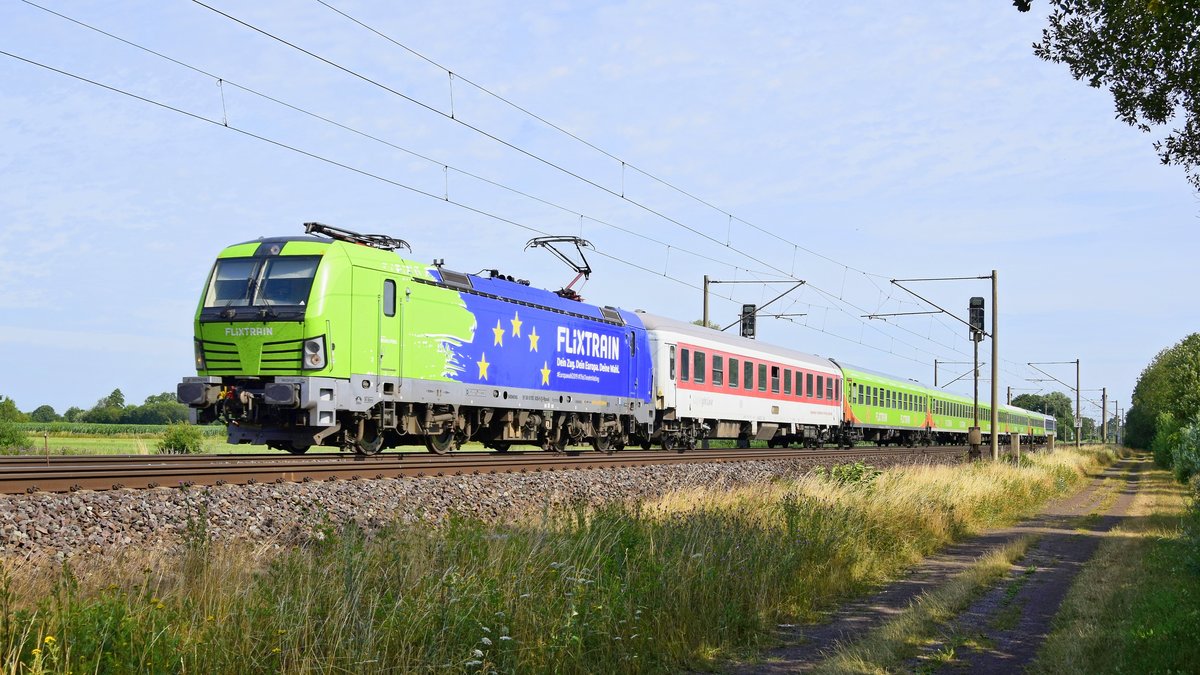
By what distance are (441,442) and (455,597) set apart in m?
13.9

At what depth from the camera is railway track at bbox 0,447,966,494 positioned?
11.7m

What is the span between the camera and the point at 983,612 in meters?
11.0

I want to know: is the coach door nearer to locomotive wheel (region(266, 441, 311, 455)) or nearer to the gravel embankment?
locomotive wheel (region(266, 441, 311, 455))

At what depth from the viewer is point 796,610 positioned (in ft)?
35.3

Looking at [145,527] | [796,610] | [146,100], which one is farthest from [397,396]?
[796,610]

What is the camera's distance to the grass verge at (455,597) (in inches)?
245

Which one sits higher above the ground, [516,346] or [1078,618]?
[516,346]

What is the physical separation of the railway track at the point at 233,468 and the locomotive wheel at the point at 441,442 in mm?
565

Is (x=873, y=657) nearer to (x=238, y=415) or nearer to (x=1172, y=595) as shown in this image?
(x=1172, y=595)

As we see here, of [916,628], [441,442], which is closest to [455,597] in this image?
[916,628]

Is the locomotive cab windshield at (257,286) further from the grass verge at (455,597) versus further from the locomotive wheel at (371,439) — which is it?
the grass verge at (455,597)

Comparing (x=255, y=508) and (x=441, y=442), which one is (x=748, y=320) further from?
(x=255, y=508)

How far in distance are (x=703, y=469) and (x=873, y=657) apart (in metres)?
13.1

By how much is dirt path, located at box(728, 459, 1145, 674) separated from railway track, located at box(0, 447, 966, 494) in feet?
21.8
